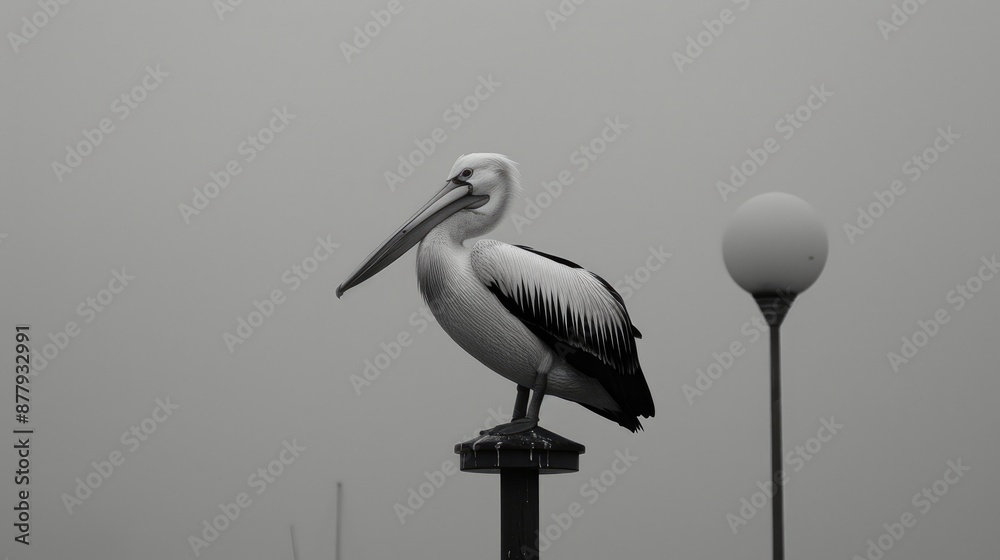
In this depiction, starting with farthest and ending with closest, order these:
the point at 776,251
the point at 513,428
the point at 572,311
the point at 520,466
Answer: the point at 572,311 < the point at 513,428 < the point at 520,466 < the point at 776,251

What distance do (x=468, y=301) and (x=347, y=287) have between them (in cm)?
94

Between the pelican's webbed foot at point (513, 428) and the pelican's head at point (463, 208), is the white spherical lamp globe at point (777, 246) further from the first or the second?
the pelican's head at point (463, 208)

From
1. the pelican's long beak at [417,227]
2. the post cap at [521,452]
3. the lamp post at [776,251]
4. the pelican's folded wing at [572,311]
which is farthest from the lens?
the pelican's long beak at [417,227]

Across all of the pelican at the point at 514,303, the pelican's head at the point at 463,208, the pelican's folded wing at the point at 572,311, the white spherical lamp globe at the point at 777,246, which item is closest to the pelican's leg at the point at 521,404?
the pelican at the point at 514,303

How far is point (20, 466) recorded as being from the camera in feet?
42.7

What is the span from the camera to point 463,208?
289 inches

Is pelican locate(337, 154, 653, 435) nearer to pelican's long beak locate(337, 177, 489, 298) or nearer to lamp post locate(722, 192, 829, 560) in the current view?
pelican's long beak locate(337, 177, 489, 298)

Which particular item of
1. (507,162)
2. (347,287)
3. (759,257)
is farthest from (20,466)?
(759,257)

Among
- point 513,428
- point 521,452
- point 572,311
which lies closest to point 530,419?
point 513,428

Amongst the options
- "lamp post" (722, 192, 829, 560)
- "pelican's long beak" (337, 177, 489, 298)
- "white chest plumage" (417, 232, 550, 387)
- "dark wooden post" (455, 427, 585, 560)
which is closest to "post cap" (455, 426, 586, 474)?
"dark wooden post" (455, 427, 585, 560)

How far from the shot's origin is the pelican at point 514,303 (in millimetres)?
6934

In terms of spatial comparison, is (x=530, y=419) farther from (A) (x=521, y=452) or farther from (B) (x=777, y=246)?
(B) (x=777, y=246)

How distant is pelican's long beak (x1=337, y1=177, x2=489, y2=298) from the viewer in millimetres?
7285

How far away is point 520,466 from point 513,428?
0.84ft
